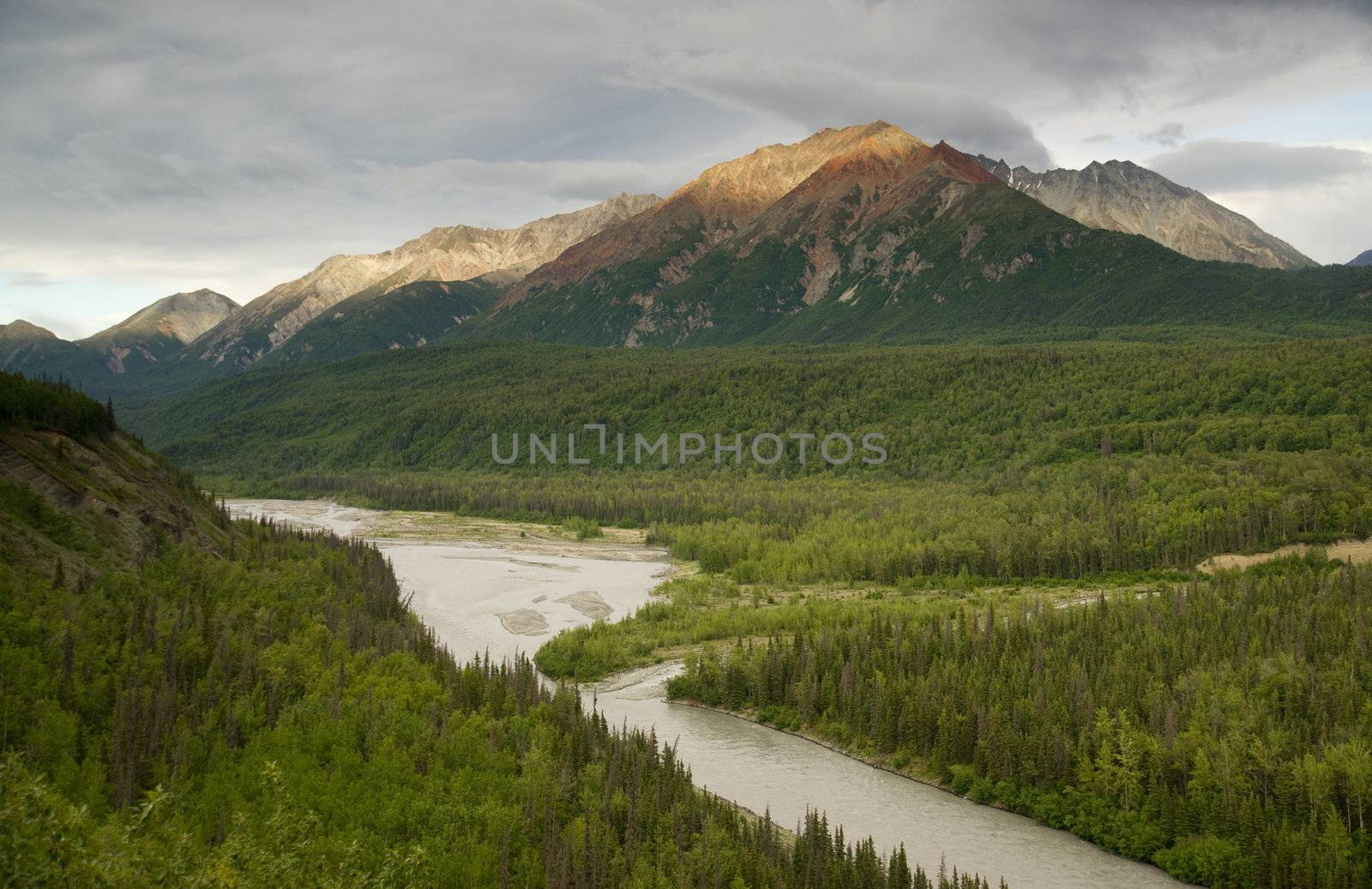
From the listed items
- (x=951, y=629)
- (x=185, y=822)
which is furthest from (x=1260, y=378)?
(x=185, y=822)

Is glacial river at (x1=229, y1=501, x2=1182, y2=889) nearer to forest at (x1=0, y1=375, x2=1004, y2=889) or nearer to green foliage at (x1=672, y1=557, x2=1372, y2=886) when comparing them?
green foliage at (x1=672, y1=557, x2=1372, y2=886)

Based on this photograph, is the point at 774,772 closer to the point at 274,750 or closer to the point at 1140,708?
the point at 1140,708

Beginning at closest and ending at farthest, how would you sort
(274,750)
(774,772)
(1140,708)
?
A: (274,750), (1140,708), (774,772)

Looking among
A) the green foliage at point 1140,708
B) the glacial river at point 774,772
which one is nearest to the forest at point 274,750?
the glacial river at point 774,772

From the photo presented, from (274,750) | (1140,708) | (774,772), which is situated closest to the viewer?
(274,750)

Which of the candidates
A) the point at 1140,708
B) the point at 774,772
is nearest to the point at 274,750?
the point at 774,772

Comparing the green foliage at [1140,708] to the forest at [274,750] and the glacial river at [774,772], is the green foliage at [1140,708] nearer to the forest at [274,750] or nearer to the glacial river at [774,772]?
the glacial river at [774,772]

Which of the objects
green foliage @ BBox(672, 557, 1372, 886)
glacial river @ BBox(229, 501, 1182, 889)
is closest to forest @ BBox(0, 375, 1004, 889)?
glacial river @ BBox(229, 501, 1182, 889)
